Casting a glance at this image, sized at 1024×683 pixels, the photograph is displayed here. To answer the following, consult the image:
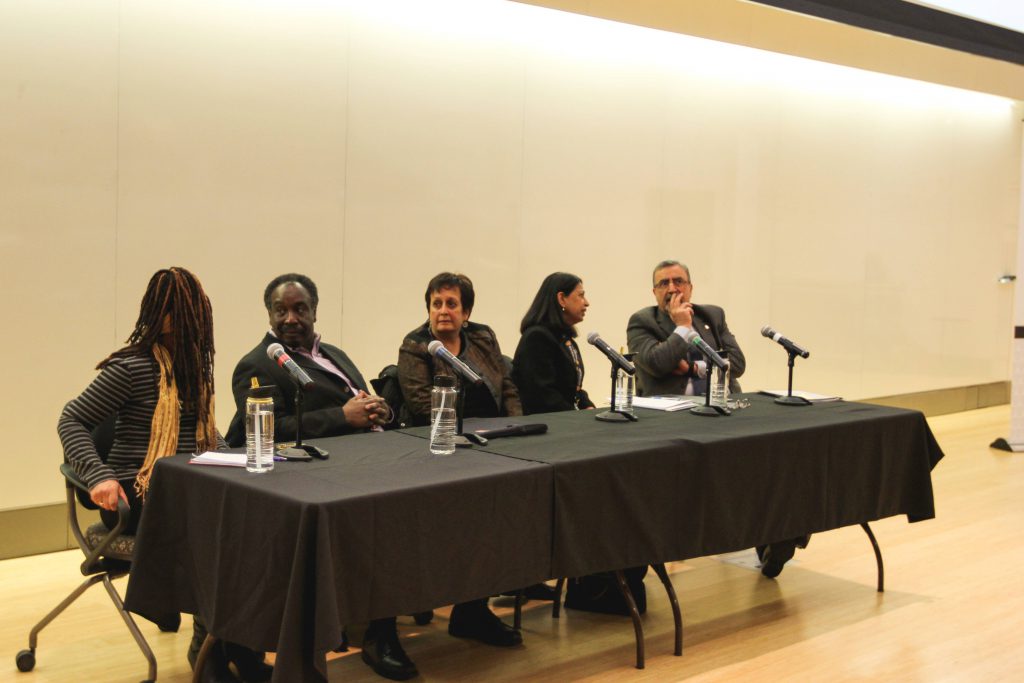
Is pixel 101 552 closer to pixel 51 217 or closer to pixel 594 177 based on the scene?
pixel 51 217

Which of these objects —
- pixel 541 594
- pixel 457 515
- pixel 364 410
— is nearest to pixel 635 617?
pixel 541 594

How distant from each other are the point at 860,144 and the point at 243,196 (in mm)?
5911

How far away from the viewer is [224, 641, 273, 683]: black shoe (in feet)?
11.4

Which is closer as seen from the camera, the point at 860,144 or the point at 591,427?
the point at 591,427

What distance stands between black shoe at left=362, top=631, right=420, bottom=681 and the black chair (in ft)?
2.19

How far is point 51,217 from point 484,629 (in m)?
2.70

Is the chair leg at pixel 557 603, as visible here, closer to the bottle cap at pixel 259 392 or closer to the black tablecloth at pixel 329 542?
the black tablecloth at pixel 329 542

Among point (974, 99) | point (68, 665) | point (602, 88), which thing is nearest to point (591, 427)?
point (68, 665)

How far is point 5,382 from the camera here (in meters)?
4.86

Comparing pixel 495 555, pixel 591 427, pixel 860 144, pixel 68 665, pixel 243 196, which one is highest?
pixel 860 144

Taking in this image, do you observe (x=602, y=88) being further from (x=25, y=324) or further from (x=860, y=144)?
(x=25, y=324)

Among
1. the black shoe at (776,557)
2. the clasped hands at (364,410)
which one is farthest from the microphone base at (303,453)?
the black shoe at (776,557)

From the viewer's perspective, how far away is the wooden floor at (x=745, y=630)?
3730mm

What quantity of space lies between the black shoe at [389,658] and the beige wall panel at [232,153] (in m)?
2.26
